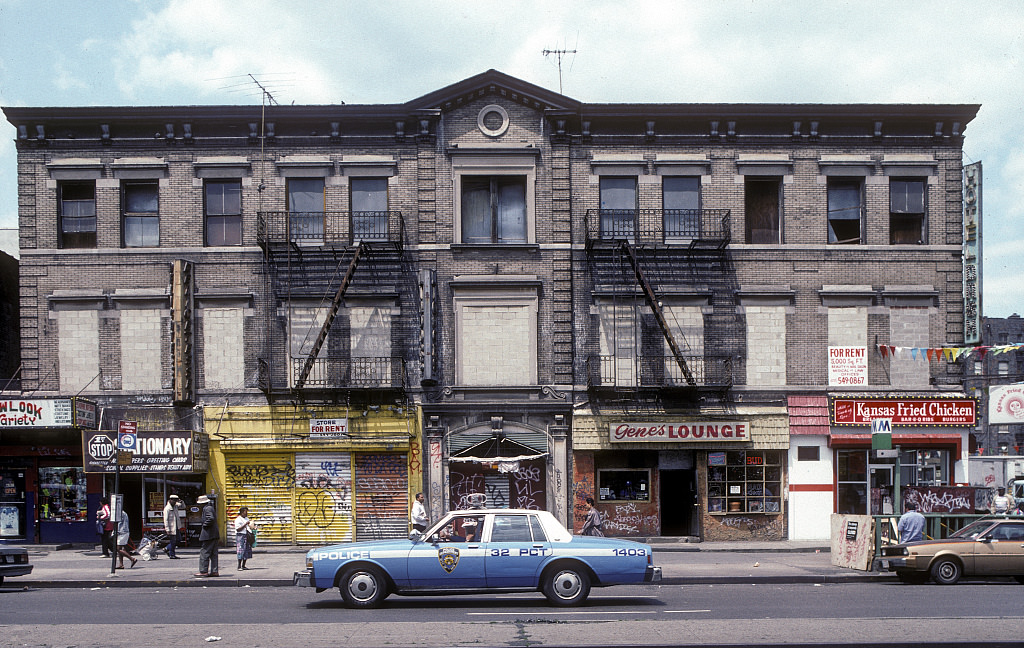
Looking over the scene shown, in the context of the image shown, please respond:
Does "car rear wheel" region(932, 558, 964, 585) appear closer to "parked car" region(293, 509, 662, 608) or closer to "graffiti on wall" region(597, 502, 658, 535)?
"parked car" region(293, 509, 662, 608)

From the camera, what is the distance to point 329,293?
2533 centimetres

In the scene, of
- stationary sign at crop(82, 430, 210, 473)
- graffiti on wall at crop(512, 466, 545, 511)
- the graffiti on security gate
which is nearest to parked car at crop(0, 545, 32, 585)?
stationary sign at crop(82, 430, 210, 473)

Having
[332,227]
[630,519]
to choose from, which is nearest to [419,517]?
[630,519]

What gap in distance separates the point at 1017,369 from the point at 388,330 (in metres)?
57.0

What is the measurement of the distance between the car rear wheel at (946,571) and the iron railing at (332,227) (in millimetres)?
15245

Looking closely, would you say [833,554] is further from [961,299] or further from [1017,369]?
[1017,369]

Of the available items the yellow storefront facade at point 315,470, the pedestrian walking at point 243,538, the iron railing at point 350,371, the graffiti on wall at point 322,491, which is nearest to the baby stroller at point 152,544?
the yellow storefront facade at point 315,470

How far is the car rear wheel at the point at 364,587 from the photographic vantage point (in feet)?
46.2

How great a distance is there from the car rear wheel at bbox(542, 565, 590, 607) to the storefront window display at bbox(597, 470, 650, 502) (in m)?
11.5

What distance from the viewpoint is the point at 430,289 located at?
25.1 meters

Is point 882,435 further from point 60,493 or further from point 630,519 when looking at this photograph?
point 60,493

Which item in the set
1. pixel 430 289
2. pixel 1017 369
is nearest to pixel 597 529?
pixel 430 289

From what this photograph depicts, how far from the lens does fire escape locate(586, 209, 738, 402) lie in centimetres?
2538

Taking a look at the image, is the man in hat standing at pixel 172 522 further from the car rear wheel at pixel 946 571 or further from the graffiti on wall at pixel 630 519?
the car rear wheel at pixel 946 571
